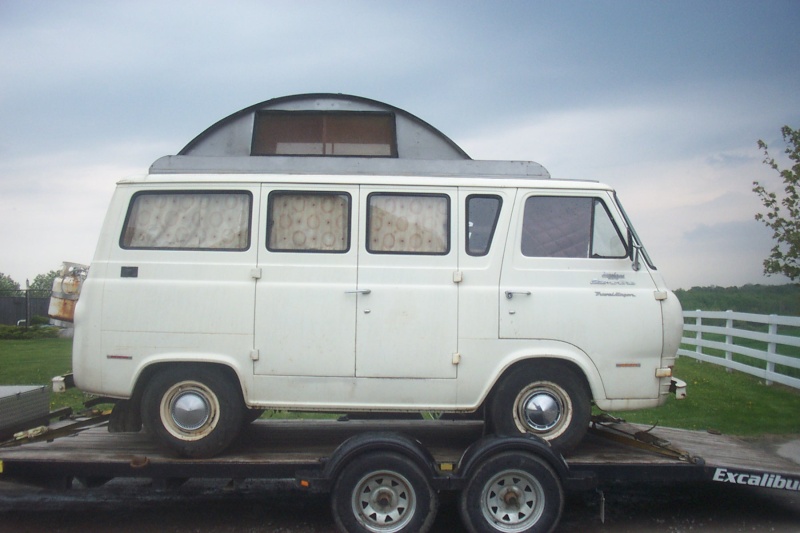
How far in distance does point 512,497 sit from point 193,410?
2.58 meters

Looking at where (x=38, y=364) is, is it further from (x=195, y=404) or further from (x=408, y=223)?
(x=408, y=223)

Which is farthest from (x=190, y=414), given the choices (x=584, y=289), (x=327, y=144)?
(x=584, y=289)

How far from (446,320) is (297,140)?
2.65 meters

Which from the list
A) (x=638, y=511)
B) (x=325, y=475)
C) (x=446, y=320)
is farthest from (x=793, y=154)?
(x=325, y=475)

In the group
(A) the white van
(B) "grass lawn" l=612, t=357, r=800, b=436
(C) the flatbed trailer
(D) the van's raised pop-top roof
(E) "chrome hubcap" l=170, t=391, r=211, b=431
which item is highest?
(D) the van's raised pop-top roof

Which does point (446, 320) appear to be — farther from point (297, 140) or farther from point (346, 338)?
point (297, 140)

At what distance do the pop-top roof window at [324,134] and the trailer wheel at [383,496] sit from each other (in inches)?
121

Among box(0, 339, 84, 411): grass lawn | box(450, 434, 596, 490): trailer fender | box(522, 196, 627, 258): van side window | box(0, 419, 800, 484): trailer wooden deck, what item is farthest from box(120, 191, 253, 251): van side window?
box(0, 339, 84, 411): grass lawn

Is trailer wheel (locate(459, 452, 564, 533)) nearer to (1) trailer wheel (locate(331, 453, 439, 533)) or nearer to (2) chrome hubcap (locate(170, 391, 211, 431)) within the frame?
(1) trailer wheel (locate(331, 453, 439, 533))

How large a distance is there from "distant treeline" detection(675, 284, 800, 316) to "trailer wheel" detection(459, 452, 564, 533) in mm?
15521

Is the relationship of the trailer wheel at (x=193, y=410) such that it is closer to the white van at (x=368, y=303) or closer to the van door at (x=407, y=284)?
the white van at (x=368, y=303)

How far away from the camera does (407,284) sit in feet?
18.8

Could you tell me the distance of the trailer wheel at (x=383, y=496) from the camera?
526cm

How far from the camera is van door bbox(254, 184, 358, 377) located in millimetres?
5645
